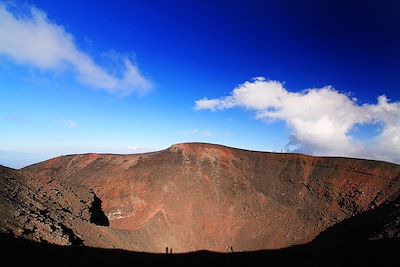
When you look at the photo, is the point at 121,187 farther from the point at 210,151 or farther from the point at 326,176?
the point at 326,176

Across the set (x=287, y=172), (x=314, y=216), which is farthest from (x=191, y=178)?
(x=314, y=216)

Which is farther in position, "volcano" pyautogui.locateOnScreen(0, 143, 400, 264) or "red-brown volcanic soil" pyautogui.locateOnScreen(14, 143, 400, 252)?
"red-brown volcanic soil" pyautogui.locateOnScreen(14, 143, 400, 252)

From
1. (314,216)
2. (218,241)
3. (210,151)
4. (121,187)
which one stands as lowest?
(218,241)

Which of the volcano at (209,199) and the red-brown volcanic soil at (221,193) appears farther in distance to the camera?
the red-brown volcanic soil at (221,193)

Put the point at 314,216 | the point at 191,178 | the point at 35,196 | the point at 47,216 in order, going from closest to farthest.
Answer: the point at 47,216, the point at 35,196, the point at 314,216, the point at 191,178
